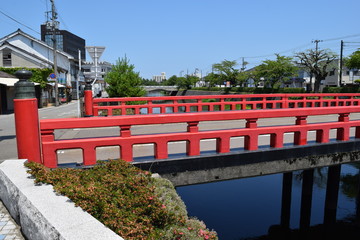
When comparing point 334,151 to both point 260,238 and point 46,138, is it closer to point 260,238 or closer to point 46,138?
point 260,238

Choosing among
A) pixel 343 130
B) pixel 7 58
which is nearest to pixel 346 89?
pixel 343 130

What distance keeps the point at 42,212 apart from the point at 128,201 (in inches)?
37.2

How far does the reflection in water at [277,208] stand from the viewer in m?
9.99

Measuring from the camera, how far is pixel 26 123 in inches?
189

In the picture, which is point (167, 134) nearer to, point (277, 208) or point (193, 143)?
point (193, 143)

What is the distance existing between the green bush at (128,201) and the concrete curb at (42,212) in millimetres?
134

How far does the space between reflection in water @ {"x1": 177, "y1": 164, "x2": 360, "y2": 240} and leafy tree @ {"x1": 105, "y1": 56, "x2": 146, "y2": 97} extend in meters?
10.6

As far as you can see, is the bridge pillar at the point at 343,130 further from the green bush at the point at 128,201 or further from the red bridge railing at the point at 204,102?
the red bridge railing at the point at 204,102

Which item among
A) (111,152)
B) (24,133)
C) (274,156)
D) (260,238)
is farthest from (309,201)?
(24,133)

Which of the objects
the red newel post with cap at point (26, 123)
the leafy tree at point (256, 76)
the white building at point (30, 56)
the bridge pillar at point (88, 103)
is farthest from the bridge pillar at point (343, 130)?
the leafy tree at point (256, 76)

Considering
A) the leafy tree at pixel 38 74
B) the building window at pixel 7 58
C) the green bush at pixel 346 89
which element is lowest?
the green bush at pixel 346 89

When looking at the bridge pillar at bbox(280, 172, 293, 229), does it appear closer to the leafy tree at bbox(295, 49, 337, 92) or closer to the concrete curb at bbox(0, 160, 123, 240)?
the concrete curb at bbox(0, 160, 123, 240)

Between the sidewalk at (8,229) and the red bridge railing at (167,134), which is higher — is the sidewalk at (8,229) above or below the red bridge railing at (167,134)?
below

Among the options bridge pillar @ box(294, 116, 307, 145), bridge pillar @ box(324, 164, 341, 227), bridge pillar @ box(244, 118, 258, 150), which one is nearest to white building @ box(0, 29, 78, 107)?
bridge pillar @ box(324, 164, 341, 227)
